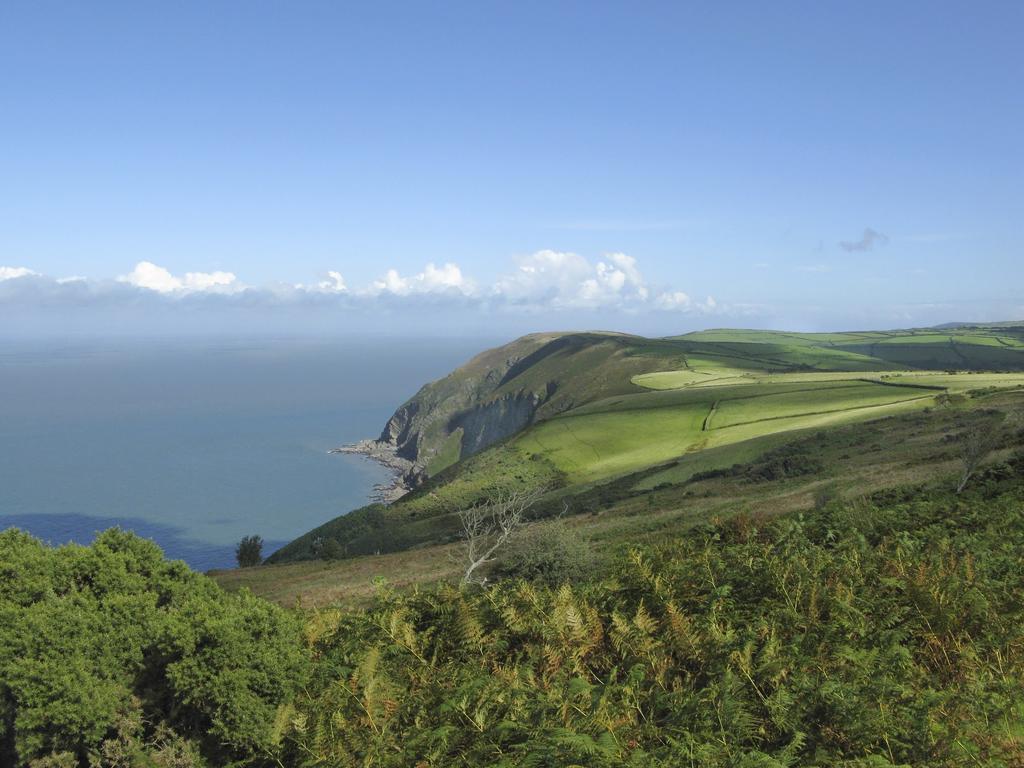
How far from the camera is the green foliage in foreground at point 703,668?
802cm

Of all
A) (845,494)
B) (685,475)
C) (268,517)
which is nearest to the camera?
(845,494)

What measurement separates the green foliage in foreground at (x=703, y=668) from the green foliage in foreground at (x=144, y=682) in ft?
3.81

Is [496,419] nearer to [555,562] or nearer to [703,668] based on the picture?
[555,562]

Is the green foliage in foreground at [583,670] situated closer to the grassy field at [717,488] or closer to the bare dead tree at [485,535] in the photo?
the grassy field at [717,488]

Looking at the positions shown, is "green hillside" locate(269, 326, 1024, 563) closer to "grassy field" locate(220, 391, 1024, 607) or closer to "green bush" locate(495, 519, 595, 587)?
"grassy field" locate(220, 391, 1024, 607)

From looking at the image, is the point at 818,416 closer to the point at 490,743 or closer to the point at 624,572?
the point at 624,572

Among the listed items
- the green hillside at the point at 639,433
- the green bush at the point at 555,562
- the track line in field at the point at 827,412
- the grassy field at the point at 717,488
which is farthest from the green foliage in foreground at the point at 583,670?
the track line in field at the point at 827,412

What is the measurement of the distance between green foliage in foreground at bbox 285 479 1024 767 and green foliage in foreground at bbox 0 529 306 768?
3.81 ft

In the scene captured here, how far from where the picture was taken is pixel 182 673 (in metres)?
13.4

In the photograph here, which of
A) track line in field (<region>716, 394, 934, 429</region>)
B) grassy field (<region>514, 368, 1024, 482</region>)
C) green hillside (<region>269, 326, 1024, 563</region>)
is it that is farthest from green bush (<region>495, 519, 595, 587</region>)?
track line in field (<region>716, 394, 934, 429</region>)

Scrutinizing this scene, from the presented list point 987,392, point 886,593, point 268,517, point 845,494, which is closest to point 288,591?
point 845,494

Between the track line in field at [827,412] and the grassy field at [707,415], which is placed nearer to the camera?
the grassy field at [707,415]

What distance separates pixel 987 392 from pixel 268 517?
12761 centimetres

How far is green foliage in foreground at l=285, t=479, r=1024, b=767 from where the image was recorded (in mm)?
8023
